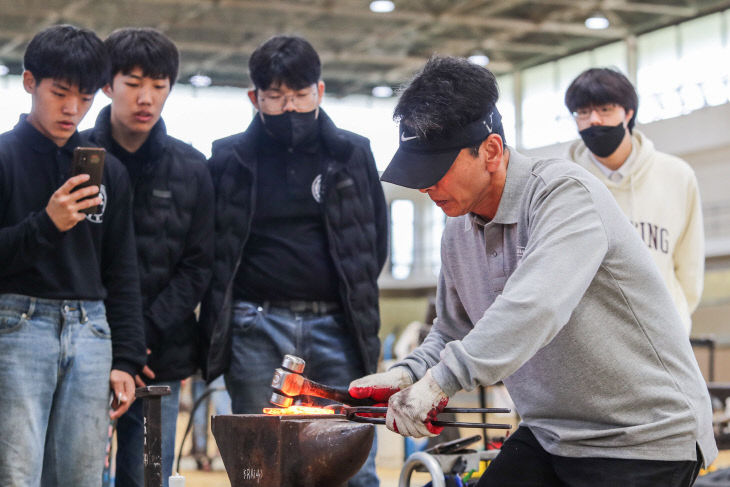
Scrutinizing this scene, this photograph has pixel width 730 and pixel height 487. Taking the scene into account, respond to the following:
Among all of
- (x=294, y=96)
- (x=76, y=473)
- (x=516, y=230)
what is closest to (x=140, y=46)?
(x=294, y=96)

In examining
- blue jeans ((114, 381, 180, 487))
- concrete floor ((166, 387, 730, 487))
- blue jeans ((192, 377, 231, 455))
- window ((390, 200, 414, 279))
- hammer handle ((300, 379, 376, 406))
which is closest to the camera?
hammer handle ((300, 379, 376, 406))

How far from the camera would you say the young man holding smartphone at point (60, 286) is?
2.60m

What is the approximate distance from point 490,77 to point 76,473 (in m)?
1.52

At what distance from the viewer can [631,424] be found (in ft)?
6.91

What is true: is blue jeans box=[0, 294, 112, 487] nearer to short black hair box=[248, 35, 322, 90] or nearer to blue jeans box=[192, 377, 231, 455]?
short black hair box=[248, 35, 322, 90]

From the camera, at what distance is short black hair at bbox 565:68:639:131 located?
145 inches

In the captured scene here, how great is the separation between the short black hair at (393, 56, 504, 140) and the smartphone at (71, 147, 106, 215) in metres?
0.85

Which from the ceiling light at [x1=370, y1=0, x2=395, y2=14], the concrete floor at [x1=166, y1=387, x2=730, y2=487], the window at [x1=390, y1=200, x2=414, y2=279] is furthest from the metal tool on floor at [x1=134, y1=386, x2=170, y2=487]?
the window at [x1=390, y1=200, x2=414, y2=279]

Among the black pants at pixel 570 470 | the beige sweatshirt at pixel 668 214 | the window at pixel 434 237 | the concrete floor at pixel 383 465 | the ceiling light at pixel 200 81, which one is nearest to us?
the black pants at pixel 570 470

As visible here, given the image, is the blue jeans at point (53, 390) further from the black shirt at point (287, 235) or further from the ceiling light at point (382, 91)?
the ceiling light at point (382, 91)

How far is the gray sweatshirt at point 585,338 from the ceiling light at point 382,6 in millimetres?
16375

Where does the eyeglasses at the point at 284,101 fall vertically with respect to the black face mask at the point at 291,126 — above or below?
above

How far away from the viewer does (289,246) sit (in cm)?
333

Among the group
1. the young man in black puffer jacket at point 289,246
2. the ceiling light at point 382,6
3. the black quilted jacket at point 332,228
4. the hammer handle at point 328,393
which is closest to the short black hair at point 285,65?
the young man in black puffer jacket at point 289,246
